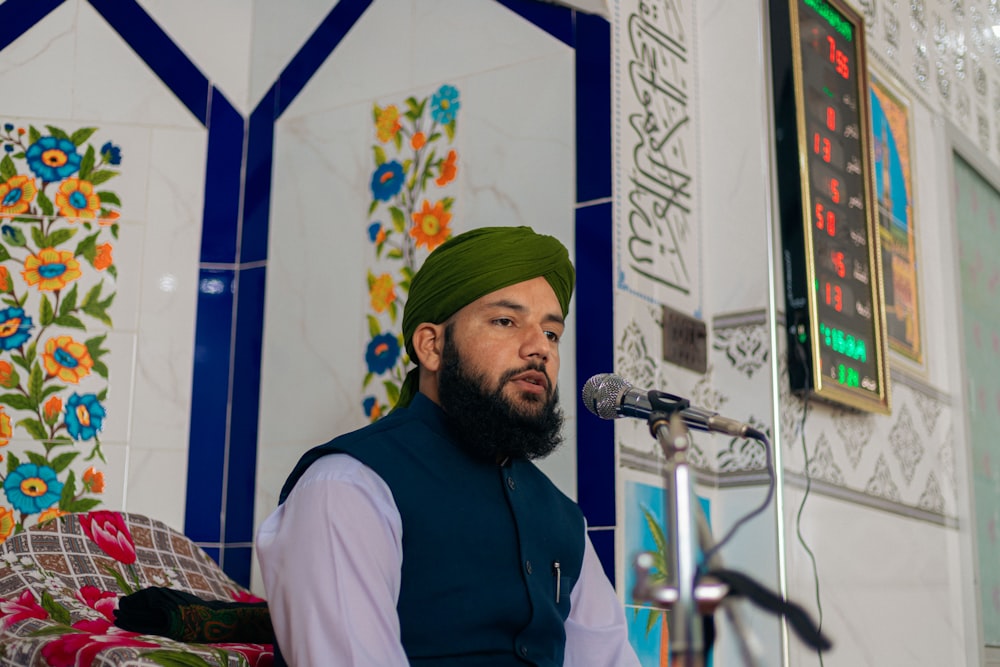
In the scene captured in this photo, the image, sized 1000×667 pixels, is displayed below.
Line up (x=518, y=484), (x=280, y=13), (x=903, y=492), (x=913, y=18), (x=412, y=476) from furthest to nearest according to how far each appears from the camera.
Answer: (x=280, y=13) < (x=913, y=18) < (x=903, y=492) < (x=518, y=484) < (x=412, y=476)

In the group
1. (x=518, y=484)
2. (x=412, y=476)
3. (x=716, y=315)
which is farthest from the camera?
(x=716, y=315)

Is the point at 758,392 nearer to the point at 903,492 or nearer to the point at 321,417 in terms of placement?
the point at 903,492

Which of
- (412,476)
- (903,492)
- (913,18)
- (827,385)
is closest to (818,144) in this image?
(913,18)

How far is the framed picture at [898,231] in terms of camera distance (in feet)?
10.6

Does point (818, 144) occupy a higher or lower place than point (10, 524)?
higher

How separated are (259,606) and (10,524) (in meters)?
1.26

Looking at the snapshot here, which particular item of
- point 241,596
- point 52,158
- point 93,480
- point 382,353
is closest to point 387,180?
point 382,353

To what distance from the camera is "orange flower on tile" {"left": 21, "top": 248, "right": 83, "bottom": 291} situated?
3.76m

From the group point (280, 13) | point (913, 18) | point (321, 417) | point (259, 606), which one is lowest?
point (259, 606)

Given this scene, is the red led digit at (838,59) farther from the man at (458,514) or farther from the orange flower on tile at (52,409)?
the orange flower on tile at (52,409)

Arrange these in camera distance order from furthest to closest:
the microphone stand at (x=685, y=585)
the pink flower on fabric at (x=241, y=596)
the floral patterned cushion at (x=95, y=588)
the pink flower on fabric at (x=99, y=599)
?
the pink flower on fabric at (x=241, y=596), the pink flower on fabric at (x=99, y=599), the floral patterned cushion at (x=95, y=588), the microphone stand at (x=685, y=585)

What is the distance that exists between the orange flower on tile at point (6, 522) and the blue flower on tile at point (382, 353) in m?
1.10

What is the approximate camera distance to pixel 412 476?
2445mm

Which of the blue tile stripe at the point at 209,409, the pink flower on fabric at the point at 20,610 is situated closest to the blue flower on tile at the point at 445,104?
the blue tile stripe at the point at 209,409
